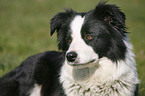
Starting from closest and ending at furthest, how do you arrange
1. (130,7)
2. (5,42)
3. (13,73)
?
1. (13,73)
2. (5,42)
3. (130,7)

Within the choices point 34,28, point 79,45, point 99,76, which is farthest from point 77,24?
point 34,28

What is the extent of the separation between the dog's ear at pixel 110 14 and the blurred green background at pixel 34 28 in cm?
44

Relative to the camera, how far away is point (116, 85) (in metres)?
2.96

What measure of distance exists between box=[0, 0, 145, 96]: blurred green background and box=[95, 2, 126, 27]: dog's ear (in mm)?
436

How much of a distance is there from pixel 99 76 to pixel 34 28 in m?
6.99

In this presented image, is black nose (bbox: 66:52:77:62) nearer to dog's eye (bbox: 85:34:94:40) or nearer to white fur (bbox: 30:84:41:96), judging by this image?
dog's eye (bbox: 85:34:94:40)

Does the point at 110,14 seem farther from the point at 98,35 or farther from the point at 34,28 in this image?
the point at 34,28

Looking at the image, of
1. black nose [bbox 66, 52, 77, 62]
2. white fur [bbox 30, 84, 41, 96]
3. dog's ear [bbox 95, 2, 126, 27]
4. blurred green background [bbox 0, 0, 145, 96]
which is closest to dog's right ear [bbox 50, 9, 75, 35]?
dog's ear [bbox 95, 2, 126, 27]

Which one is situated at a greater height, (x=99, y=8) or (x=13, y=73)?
(x=99, y=8)

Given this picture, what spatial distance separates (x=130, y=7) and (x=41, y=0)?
6.90 meters

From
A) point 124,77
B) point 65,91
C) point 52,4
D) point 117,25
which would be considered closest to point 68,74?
point 65,91

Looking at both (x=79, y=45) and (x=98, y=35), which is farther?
(x=98, y=35)

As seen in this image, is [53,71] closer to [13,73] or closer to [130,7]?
[13,73]

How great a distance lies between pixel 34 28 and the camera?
9523mm
